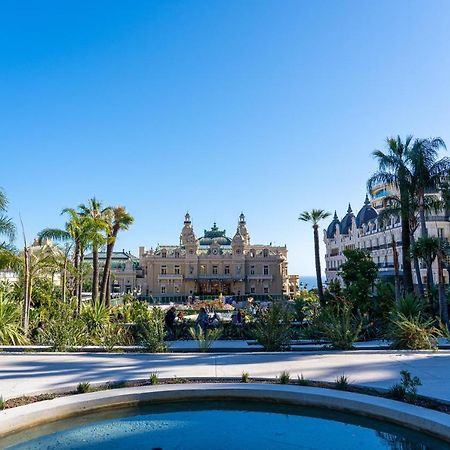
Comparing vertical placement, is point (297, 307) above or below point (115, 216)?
below

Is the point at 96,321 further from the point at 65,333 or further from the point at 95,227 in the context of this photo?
the point at 95,227

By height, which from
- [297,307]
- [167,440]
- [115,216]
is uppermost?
[115,216]

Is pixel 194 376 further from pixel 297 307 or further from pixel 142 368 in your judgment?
pixel 297 307

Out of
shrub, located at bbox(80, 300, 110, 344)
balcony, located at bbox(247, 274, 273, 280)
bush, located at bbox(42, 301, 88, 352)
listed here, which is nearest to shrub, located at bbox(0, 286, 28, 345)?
bush, located at bbox(42, 301, 88, 352)

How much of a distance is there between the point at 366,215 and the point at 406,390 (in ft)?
224

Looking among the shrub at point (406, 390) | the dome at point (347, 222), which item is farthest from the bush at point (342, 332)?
the dome at point (347, 222)

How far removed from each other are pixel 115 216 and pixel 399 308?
23088 mm

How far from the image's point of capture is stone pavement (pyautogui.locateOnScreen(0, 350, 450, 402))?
10.1 meters

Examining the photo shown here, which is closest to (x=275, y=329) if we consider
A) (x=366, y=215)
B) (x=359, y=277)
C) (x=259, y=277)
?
(x=359, y=277)

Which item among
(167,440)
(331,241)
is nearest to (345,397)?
(167,440)

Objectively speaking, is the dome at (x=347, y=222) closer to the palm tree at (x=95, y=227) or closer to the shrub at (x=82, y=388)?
the palm tree at (x=95, y=227)

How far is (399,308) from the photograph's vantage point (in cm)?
1653

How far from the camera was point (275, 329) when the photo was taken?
1477 centimetres

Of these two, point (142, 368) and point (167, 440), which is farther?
point (142, 368)
